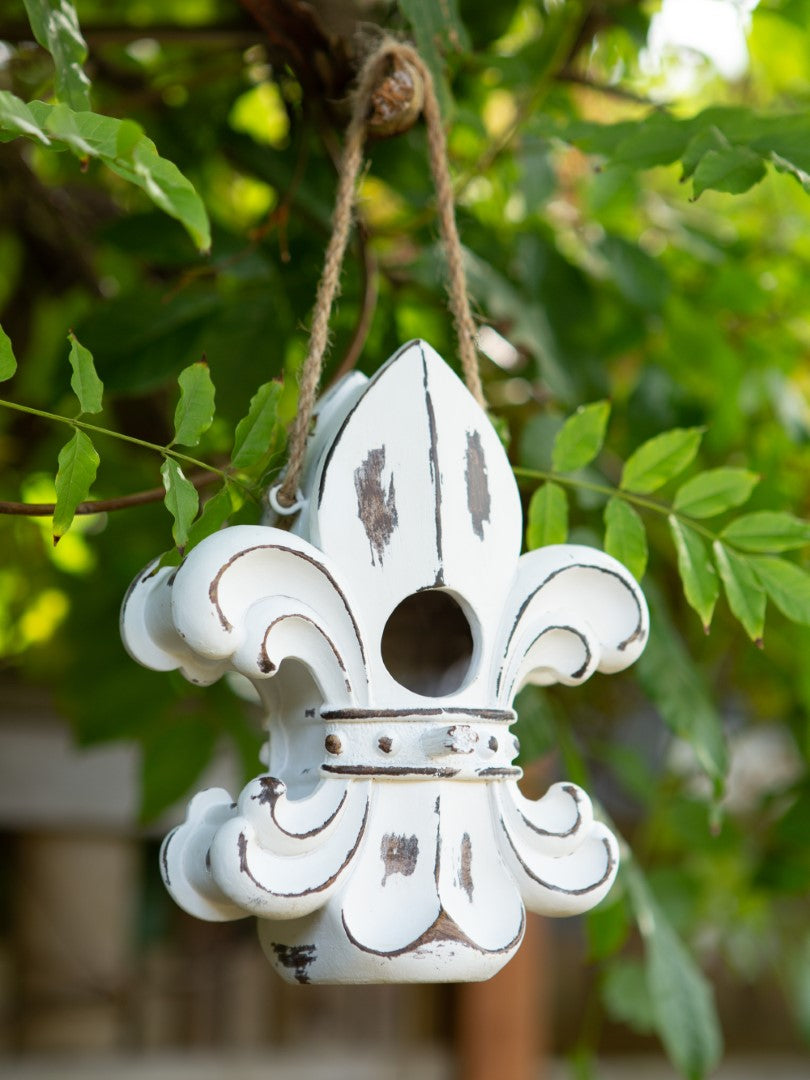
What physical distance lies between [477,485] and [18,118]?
10.0 inches

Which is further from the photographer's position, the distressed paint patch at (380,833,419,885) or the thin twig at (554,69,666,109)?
the thin twig at (554,69,666,109)

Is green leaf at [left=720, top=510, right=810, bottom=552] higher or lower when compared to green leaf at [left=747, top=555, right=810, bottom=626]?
higher

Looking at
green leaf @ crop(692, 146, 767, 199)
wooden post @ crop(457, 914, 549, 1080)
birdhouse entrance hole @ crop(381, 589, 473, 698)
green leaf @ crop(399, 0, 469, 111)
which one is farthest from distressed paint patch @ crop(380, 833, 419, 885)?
wooden post @ crop(457, 914, 549, 1080)

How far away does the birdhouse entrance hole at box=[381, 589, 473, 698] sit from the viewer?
78 centimetres

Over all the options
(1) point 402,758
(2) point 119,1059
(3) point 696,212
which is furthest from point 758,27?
(2) point 119,1059

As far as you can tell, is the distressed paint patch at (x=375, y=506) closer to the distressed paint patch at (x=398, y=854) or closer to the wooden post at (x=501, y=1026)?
the distressed paint patch at (x=398, y=854)

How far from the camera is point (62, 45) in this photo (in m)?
0.58

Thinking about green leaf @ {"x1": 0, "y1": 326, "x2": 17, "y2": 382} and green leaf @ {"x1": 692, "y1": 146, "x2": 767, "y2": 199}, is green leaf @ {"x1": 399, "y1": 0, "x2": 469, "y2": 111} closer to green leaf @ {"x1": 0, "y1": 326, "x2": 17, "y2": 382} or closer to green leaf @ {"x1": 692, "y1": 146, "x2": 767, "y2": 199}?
green leaf @ {"x1": 692, "y1": 146, "x2": 767, "y2": 199}

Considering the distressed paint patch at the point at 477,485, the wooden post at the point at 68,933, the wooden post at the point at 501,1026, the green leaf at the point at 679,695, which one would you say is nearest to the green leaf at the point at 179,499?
the distressed paint patch at the point at 477,485

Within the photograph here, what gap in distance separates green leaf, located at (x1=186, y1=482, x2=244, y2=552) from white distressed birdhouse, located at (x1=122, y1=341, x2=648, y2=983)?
3 cm

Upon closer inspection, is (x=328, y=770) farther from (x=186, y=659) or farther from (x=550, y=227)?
(x=550, y=227)

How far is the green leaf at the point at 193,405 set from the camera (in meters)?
0.54

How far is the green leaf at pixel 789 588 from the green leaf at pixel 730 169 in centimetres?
20

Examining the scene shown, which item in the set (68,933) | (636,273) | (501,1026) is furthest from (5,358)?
(68,933)
